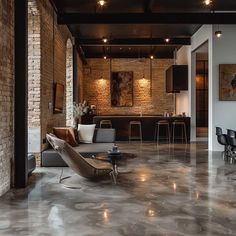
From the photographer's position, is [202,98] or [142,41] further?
[202,98]

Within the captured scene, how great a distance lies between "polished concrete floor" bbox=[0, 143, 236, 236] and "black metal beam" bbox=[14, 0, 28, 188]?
0.35 metres

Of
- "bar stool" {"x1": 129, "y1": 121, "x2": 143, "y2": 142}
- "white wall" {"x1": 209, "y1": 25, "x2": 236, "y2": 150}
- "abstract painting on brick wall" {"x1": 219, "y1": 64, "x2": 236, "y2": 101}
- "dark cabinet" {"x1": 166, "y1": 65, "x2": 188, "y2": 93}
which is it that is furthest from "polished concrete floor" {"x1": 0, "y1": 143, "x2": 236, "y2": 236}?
"dark cabinet" {"x1": 166, "y1": 65, "x2": 188, "y2": 93}

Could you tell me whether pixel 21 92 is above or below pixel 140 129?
above

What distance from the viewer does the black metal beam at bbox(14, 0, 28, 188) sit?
20.1 feet

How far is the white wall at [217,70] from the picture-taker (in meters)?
11.2

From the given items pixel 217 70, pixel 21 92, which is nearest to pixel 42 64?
pixel 21 92

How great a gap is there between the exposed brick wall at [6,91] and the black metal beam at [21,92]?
0.09 metres

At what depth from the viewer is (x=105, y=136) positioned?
10227mm

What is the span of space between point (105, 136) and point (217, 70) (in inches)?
154

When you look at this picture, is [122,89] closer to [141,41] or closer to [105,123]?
[105,123]

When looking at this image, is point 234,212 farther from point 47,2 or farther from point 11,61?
point 47,2

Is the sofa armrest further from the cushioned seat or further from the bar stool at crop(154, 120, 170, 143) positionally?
the bar stool at crop(154, 120, 170, 143)

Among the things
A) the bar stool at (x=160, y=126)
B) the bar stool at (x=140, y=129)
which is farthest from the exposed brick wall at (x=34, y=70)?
the bar stool at (x=160, y=126)

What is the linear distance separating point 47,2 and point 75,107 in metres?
5.02
